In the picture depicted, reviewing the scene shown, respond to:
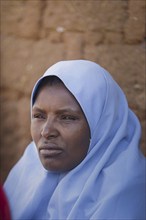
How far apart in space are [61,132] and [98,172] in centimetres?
23

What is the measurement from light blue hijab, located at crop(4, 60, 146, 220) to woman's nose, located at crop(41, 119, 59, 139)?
147 millimetres

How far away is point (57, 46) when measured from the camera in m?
2.98

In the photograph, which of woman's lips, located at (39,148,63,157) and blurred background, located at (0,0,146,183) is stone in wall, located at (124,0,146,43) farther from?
woman's lips, located at (39,148,63,157)

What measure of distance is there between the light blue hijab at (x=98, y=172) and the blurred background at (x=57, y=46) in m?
0.59

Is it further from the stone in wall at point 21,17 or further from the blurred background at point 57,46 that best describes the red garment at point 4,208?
the stone in wall at point 21,17

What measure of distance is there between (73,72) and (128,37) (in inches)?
30.8

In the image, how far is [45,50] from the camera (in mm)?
3014

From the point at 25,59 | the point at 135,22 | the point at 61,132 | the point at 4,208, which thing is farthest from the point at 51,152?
the point at 25,59

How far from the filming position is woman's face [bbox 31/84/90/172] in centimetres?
205

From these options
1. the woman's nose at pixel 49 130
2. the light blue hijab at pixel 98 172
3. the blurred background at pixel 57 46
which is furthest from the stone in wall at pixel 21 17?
the woman's nose at pixel 49 130

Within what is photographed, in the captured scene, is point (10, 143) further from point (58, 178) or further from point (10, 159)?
point (58, 178)

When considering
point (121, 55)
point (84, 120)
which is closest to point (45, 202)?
point (84, 120)

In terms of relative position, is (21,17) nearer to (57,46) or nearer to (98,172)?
(57,46)

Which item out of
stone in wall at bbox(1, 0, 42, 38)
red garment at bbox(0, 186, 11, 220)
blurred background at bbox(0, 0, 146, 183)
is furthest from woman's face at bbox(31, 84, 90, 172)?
stone in wall at bbox(1, 0, 42, 38)
